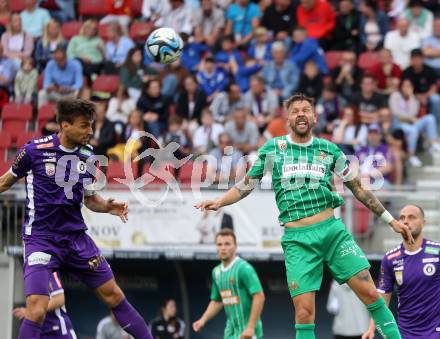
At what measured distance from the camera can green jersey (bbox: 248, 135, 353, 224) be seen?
9.38 meters

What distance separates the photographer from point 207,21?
20484 millimetres

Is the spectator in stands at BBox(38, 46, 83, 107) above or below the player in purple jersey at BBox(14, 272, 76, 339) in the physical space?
above

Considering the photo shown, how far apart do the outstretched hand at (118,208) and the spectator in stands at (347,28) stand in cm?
1098

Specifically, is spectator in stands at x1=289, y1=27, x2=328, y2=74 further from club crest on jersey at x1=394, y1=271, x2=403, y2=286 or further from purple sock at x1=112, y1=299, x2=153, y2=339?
purple sock at x1=112, y1=299, x2=153, y2=339

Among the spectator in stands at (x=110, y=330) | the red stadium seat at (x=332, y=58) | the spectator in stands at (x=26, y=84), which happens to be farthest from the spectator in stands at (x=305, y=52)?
the spectator in stands at (x=110, y=330)

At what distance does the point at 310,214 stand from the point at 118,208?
1.74 meters

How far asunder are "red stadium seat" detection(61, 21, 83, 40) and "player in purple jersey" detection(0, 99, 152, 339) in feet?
39.2

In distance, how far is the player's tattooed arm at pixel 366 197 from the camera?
9.48 m

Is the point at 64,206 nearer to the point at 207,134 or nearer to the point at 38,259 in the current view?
the point at 38,259

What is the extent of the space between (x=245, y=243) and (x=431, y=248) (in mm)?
5207

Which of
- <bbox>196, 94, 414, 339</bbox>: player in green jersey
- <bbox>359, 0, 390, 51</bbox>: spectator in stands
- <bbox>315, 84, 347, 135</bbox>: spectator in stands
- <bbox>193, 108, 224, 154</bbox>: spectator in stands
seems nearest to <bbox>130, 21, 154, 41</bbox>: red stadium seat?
<bbox>193, 108, 224, 154</bbox>: spectator in stands

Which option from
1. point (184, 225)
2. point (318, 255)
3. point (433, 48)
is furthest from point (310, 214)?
point (433, 48)

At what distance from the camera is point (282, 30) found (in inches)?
788

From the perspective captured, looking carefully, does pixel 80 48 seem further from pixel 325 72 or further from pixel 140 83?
pixel 325 72
